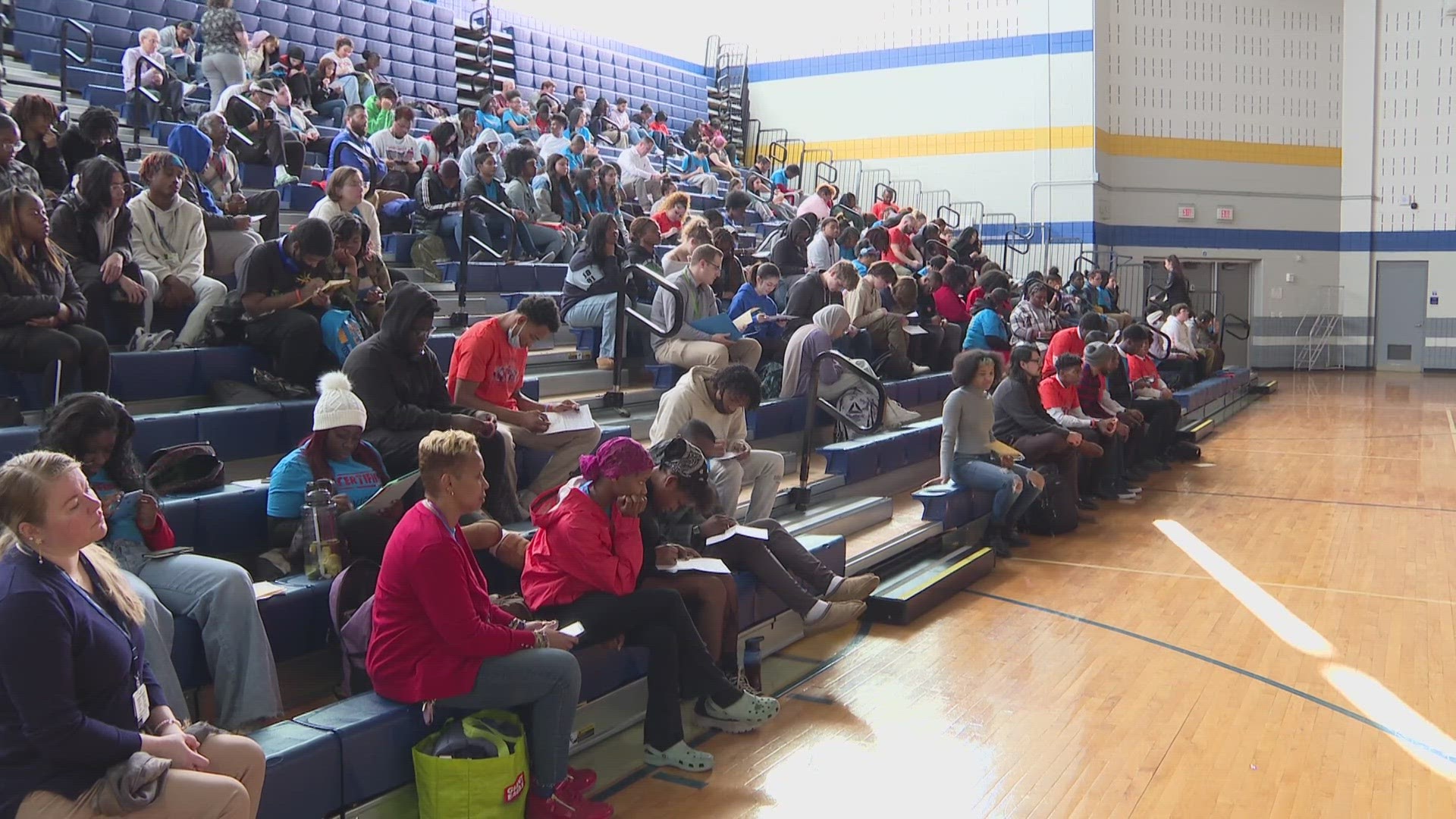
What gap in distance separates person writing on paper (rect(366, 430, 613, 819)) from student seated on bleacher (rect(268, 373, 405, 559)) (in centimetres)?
52

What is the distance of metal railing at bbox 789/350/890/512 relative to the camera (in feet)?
19.8

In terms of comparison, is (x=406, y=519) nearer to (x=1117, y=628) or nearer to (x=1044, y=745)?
(x=1044, y=745)

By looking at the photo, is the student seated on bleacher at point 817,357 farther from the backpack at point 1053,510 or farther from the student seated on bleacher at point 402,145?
the student seated on bleacher at point 402,145

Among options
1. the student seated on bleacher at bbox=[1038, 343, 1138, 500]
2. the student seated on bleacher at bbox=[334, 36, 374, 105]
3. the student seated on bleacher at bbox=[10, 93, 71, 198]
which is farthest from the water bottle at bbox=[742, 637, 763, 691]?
the student seated on bleacher at bbox=[334, 36, 374, 105]

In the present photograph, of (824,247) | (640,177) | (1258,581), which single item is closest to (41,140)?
(824,247)

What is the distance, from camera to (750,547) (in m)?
4.58

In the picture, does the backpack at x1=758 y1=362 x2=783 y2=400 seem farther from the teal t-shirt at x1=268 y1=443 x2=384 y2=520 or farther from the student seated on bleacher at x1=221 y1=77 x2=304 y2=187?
the teal t-shirt at x1=268 y1=443 x2=384 y2=520

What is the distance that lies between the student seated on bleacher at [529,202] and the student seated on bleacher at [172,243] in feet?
11.0

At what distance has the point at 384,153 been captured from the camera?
28.7 ft

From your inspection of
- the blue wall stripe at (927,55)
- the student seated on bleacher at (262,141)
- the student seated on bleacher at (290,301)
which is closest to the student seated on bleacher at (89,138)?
the student seated on bleacher at (290,301)

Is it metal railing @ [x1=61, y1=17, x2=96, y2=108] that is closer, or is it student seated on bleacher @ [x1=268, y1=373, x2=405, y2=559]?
student seated on bleacher @ [x1=268, y1=373, x2=405, y2=559]

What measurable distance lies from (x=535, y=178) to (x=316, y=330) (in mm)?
4284

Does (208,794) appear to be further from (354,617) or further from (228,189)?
(228,189)

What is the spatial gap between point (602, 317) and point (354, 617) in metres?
3.73
